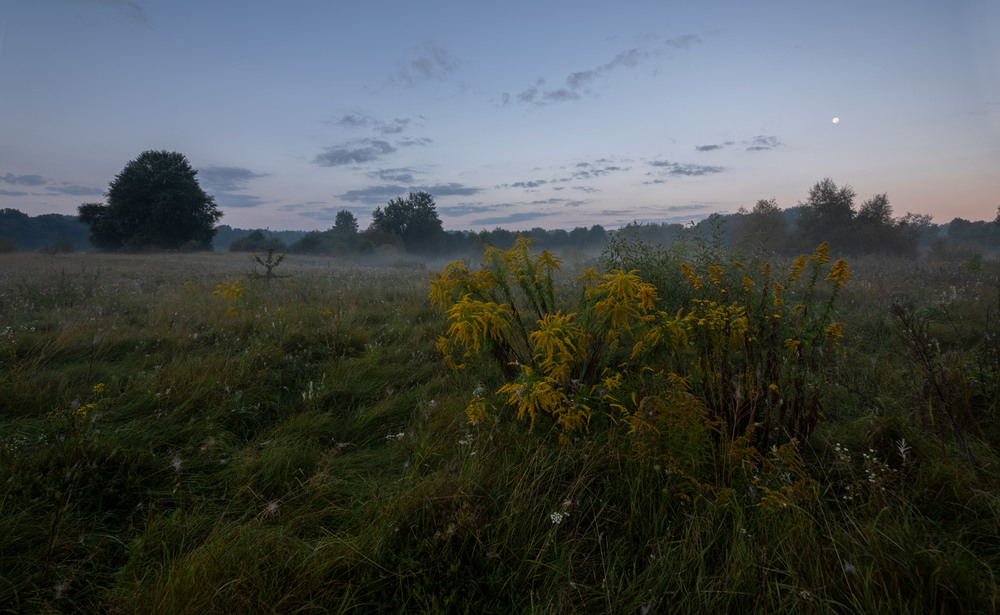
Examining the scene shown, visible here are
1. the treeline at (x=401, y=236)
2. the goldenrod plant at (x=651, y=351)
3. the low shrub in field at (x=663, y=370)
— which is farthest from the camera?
the treeline at (x=401, y=236)

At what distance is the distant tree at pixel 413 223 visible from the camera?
60.5 m

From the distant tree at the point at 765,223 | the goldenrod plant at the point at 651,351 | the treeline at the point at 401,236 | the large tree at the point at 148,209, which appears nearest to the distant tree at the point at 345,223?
the treeline at the point at 401,236

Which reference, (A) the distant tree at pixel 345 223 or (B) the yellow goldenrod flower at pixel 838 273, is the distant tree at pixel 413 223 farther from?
Result: (B) the yellow goldenrod flower at pixel 838 273

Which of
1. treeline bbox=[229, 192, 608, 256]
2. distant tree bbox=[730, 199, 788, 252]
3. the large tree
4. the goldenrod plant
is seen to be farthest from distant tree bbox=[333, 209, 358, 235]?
the goldenrod plant

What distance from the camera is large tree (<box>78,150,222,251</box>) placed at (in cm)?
3678

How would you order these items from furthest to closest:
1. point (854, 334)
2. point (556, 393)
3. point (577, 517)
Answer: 1. point (854, 334)
2. point (556, 393)
3. point (577, 517)

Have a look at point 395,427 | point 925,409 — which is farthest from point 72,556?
point 925,409

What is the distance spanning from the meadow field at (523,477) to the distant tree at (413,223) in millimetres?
57291

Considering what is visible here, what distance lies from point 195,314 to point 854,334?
31.1 feet

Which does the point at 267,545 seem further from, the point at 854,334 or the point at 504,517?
the point at 854,334

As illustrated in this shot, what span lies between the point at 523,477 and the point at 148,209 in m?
48.6

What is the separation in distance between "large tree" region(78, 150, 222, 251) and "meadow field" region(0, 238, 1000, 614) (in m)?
41.3

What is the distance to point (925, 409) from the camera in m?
3.05

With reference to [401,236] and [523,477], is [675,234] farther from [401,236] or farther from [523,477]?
[401,236]
